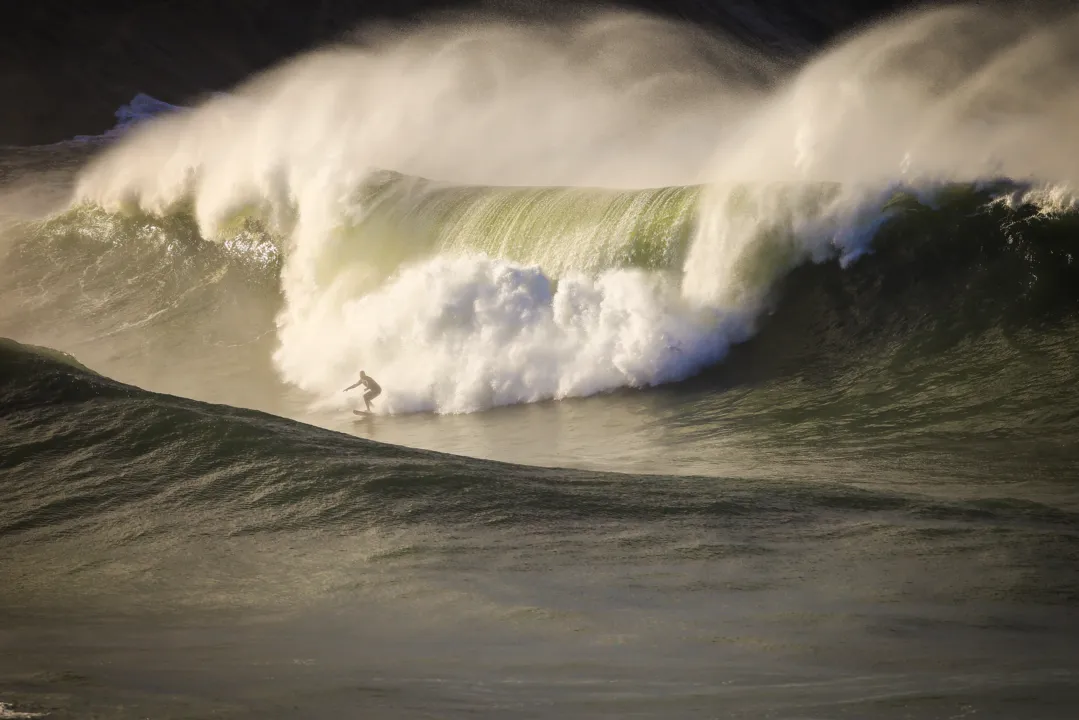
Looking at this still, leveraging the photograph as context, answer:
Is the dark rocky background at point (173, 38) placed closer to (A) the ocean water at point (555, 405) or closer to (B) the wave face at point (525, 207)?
(A) the ocean water at point (555, 405)

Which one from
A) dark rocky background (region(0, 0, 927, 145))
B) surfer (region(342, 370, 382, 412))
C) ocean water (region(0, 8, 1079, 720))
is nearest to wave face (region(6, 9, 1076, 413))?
ocean water (region(0, 8, 1079, 720))

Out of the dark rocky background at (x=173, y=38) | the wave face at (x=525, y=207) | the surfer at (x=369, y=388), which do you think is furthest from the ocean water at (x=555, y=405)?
the dark rocky background at (x=173, y=38)

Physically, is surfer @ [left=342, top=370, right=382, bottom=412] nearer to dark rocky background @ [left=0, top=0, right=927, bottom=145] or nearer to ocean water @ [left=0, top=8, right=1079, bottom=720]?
ocean water @ [left=0, top=8, right=1079, bottom=720]

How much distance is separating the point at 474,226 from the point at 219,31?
194ft

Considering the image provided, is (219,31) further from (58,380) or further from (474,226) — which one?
(58,380)

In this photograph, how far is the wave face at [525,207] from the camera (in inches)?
506

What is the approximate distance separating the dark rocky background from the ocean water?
35622 mm

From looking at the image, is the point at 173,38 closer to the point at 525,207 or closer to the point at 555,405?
the point at 525,207

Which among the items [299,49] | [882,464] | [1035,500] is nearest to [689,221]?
[882,464]

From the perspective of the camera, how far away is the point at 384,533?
6484 millimetres

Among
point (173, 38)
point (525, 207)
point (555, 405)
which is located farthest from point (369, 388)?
point (173, 38)

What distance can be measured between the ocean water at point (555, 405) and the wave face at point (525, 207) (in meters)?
0.06

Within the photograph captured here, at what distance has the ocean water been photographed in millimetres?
4559

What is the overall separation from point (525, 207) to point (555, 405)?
201 inches
